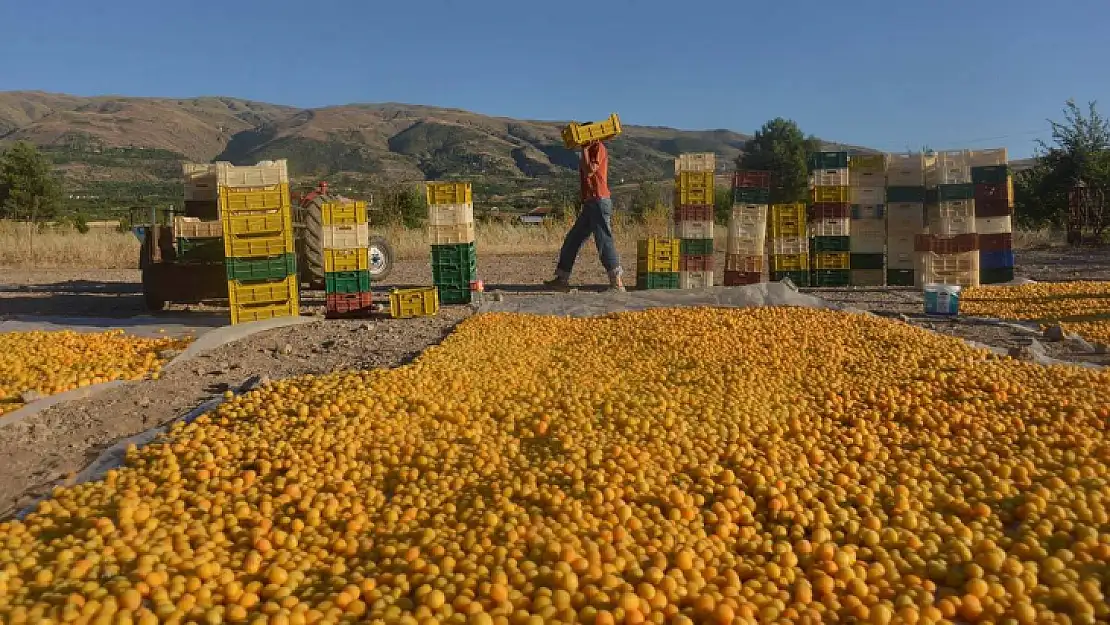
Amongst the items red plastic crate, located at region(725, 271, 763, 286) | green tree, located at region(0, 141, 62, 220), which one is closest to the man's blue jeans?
red plastic crate, located at region(725, 271, 763, 286)

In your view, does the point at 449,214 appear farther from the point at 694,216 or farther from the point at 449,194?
the point at 694,216

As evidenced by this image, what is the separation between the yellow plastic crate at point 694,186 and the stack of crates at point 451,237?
10.8 feet

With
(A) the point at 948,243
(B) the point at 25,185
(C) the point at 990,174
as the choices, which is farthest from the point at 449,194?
(B) the point at 25,185

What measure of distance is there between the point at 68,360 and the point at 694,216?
8.06 m

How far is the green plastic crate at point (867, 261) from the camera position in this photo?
36.6 feet

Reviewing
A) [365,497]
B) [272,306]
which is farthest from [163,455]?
[272,306]

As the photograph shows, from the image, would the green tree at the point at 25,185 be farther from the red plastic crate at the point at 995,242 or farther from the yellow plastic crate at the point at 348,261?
the red plastic crate at the point at 995,242

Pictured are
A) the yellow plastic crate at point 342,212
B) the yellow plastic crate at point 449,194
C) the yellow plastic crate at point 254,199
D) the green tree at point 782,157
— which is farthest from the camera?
the green tree at point 782,157

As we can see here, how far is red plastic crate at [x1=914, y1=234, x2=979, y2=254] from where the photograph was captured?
405 inches

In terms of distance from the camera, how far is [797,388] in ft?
16.3

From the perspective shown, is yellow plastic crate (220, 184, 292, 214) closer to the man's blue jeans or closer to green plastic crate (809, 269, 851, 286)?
the man's blue jeans

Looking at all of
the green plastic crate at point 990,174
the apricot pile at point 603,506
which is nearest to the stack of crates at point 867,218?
the green plastic crate at point 990,174

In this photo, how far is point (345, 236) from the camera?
884 centimetres

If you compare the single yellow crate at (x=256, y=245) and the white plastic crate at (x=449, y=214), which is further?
the white plastic crate at (x=449, y=214)
